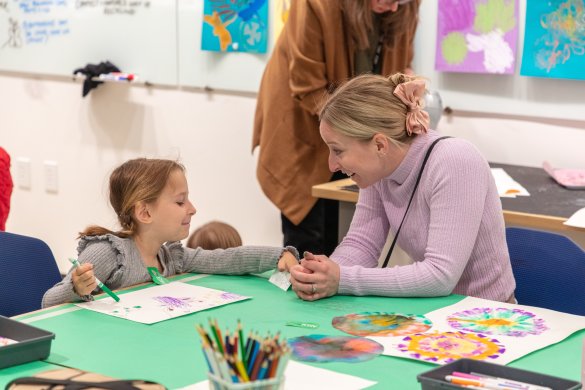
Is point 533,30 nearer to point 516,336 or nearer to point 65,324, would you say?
point 516,336

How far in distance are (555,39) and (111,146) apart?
2.23 meters

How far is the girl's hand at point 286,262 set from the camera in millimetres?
2240

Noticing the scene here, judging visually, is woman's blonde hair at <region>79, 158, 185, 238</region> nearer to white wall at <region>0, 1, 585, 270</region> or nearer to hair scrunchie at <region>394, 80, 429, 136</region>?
hair scrunchie at <region>394, 80, 429, 136</region>

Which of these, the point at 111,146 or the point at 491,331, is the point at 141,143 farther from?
the point at 491,331

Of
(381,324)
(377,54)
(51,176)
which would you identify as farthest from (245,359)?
(51,176)

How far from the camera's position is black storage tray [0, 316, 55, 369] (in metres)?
1.60

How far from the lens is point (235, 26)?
4.07m

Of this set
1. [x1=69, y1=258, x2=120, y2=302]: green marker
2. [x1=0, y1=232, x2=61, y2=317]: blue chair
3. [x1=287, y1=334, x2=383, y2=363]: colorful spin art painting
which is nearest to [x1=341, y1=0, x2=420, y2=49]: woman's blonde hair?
[x1=0, y1=232, x2=61, y2=317]: blue chair

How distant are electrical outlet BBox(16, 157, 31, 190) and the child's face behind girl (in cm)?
289

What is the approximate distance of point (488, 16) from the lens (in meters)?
3.44

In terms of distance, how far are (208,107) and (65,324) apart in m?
2.48

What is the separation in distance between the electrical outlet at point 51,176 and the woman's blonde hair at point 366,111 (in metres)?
2.98

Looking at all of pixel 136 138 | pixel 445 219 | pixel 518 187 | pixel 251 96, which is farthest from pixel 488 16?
pixel 136 138

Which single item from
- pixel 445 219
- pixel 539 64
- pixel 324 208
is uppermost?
pixel 539 64
